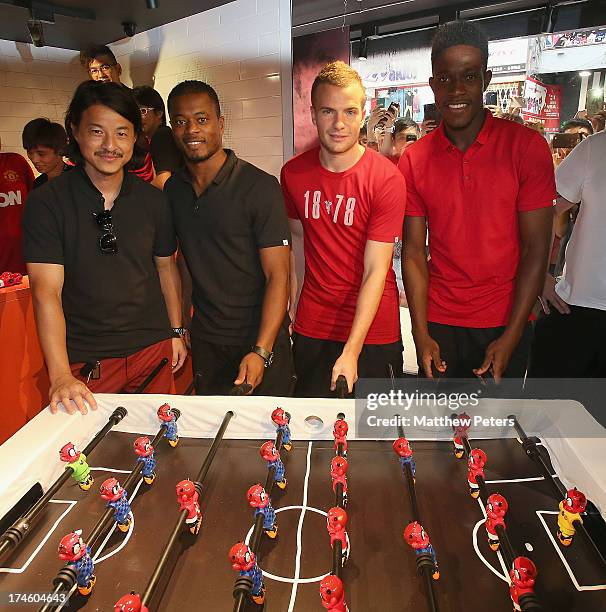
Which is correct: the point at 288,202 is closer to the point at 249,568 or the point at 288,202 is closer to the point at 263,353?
the point at 263,353

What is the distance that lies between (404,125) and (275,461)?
6.48 ft

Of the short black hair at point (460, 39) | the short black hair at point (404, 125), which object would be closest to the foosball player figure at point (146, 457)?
the short black hair at point (460, 39)

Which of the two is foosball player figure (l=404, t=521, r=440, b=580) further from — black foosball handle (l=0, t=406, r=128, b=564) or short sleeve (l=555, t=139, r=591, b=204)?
short sleeve (l=555, t=139, r=591, b=204)

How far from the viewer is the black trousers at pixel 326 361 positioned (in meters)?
2.07

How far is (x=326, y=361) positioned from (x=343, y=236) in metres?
0.53

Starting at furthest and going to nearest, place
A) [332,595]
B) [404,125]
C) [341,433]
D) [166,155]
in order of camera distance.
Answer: [166,155], [404,125], [341,433], [332,595]

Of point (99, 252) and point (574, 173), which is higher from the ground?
point (574, 173)

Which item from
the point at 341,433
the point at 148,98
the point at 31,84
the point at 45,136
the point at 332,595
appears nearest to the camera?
the point at 332,595

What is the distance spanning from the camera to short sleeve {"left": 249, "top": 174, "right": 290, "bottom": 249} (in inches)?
74.0

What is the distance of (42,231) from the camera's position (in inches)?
64.6

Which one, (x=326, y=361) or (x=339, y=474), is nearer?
(x=339, y=474)

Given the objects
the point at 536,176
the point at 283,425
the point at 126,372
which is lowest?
the point at 126,372

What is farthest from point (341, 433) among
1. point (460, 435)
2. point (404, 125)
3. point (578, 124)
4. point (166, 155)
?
point (166, 155)

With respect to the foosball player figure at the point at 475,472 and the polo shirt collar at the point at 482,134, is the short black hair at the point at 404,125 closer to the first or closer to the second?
the polo shirt collar at the point at 482,134
